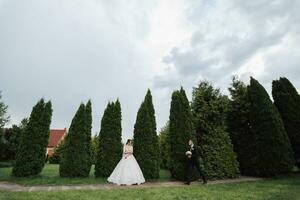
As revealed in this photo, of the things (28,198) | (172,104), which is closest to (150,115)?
(172,104)

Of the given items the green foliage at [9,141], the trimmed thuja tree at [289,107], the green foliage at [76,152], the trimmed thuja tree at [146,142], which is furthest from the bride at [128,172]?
the green foliage at [9,141]

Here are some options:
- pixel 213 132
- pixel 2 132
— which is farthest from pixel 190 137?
pixel 2 132

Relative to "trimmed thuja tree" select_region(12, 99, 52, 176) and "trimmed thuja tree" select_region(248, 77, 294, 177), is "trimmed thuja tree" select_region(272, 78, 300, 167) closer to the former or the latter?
"trimmed thuja tree" select_region(248, 77, 294, 177)

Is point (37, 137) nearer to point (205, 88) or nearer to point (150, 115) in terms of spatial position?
point (150, 115)

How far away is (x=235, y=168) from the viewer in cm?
1320

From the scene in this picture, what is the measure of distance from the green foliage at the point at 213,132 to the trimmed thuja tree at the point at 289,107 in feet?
11.9

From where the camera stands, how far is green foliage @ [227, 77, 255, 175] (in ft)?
47.6

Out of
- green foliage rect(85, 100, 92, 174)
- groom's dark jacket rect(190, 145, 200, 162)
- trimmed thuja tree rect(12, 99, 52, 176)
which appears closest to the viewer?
groom's dark jacket rect(190, 145, 200, 162)

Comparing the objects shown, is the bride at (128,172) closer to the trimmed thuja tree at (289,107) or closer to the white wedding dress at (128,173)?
the white wedding dress at (128,173)

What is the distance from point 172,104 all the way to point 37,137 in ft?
23.6

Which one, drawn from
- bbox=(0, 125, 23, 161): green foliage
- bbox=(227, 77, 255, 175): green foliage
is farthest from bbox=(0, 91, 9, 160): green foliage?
bbox=(227, 77, 255, 175): green foliage

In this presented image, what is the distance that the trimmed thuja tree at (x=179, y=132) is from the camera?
1255 cm

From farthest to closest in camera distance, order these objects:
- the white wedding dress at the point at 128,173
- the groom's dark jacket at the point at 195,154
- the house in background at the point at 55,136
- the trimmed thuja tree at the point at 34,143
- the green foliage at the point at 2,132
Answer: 1. the house in background at the point at 55,136
2. the green foliage at the point at 2,132
3. the trimmed thuja tree at the point at 34,143
4. the groom's dark jacket at the point at 195,154
5. the white wedding dress at the point at 128,173

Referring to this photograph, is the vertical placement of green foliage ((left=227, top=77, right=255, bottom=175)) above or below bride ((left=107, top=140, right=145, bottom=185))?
above
